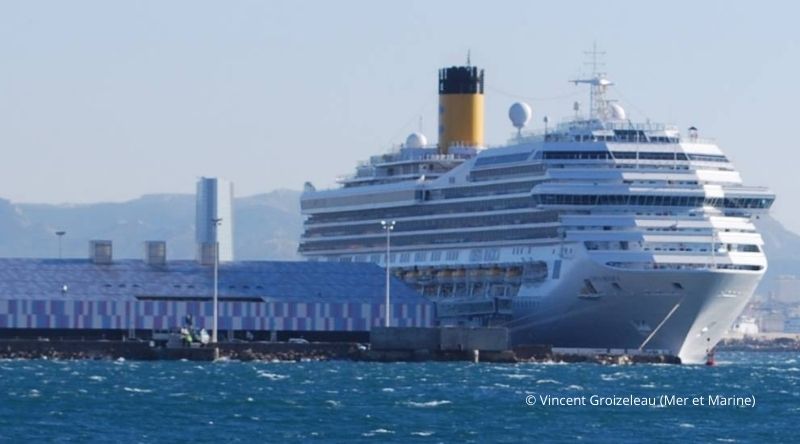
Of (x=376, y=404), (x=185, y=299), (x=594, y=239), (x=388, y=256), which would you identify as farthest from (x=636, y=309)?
(x=376, y=404)

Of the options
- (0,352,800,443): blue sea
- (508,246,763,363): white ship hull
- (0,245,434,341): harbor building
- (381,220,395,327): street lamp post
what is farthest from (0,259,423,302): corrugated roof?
(0,352,800,443): blue sea

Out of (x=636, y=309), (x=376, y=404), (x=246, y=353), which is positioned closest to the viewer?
(x=376, y=404)

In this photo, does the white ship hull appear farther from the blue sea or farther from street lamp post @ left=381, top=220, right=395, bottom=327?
the blue sea

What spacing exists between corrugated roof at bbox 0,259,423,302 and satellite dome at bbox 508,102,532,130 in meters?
13.7

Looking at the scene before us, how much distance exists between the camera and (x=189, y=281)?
140 m

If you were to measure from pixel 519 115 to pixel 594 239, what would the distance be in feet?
70.6

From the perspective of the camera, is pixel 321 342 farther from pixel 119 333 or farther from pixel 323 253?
pixel 323 253

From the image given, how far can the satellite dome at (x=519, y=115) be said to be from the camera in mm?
152500

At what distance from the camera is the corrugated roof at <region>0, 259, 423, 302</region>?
137 m

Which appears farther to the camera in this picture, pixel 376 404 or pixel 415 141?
pixel 415 141

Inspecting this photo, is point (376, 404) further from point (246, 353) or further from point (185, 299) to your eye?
point (185, 299)

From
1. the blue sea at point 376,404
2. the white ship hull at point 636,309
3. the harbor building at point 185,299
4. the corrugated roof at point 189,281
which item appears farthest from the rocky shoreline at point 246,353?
the corrugated roof at point 189,281

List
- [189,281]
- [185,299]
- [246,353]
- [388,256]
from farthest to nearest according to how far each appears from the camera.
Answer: [189,281] → [185,299] → [388,256] → [246,353]

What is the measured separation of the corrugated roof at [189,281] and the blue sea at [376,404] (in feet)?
44.2
